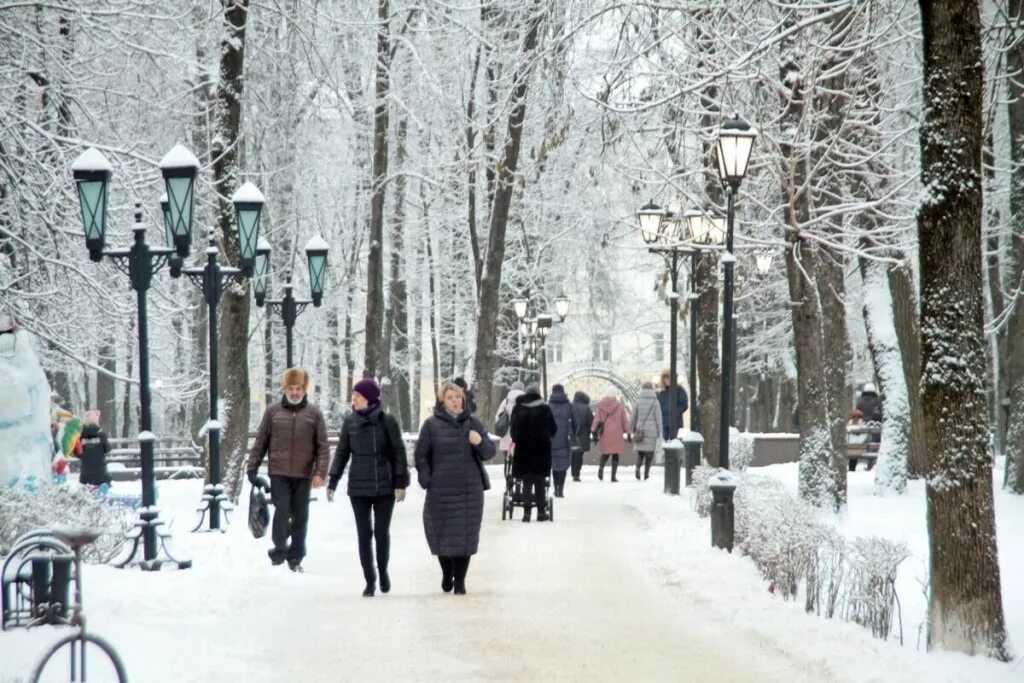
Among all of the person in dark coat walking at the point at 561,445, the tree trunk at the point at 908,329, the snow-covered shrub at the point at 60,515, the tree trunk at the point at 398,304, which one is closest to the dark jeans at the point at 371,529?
the snow-covered shrub at the point at 60,515

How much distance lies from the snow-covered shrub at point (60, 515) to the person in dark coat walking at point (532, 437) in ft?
20.0

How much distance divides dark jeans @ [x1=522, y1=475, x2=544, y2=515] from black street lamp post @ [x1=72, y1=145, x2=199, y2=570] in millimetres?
6347

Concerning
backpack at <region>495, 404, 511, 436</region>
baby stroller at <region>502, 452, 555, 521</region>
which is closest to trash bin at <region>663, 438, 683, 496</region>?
backpack at <region>495, 404, 511, 436</region>

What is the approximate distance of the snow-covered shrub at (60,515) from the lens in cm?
1278

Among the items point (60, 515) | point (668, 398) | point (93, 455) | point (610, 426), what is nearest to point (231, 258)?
point (93, 455)

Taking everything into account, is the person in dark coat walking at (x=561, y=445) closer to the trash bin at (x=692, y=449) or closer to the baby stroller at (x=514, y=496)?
the trash bin at (x=692, y=449)

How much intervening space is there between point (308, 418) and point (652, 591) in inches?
134

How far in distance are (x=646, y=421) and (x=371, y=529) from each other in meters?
17.9

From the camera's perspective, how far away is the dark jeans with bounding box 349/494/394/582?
1298 centimetres

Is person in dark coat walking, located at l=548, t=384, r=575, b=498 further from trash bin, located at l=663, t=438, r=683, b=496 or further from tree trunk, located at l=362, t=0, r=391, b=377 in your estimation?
tree trunk, located at l=362, t=0, r=391, b=377

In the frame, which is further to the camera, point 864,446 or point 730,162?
point 864,446

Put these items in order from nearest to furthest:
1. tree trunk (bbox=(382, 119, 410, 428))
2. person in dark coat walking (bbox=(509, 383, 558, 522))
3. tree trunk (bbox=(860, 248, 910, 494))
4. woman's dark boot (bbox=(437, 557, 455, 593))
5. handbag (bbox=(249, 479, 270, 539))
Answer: woman's dark boot (bbox=(437, 557, 455, 593)) → handbag (bbox=(249, 479, 270, 539)) → person in dark coat walking (bbox=(509, 383, 558, 522)) → tree trunk (bbox=(860, 248, 910, 494)) → tree trunk (bbox=(382, 119, 410, 428))

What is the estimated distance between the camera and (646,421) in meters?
30.6

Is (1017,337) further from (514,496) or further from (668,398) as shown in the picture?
(668,398)
